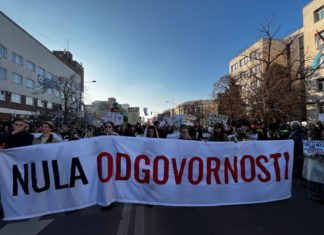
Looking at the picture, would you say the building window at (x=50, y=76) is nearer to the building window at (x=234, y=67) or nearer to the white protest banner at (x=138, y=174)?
the building window at (x=234, y=67)

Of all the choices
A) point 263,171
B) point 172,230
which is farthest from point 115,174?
point 263,171

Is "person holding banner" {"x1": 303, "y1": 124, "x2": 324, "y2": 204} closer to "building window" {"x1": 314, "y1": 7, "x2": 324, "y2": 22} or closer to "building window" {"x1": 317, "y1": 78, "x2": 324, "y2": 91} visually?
"building window" {"x1": 314, "y1": 7, "x2": 324, "y2": 22}

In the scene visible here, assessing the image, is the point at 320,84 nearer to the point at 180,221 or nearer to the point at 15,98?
the point at 180,221

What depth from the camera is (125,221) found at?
17.1 feet

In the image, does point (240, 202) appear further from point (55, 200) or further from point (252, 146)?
point (55, 200)

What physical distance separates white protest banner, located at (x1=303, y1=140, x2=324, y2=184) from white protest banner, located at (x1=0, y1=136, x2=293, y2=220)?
1393mm

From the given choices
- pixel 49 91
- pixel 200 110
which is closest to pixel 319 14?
pixel 49 91

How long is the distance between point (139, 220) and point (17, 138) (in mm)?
2759

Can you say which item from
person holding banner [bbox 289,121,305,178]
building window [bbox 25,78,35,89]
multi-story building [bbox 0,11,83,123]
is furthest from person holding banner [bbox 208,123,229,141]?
building window [bbox 25,78,35,89]

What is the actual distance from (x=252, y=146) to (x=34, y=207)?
4104 millimetres

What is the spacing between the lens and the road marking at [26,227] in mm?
4742

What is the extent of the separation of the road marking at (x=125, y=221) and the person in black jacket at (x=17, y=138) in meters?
2.29

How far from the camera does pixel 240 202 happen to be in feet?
18.2

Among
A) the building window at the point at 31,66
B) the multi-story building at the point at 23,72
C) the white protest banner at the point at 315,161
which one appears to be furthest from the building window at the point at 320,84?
the building window at the point at 31,66
